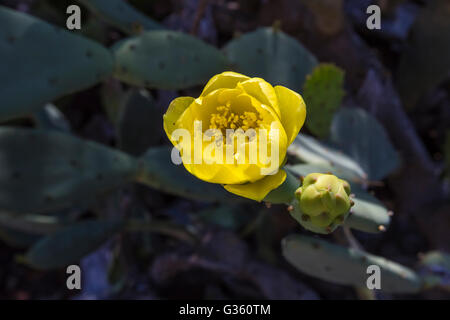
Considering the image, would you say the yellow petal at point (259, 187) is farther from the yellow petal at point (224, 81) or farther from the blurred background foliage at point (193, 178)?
the blurred background foliage at point (193, 178)

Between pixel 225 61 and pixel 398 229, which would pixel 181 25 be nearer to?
pixel 225 61

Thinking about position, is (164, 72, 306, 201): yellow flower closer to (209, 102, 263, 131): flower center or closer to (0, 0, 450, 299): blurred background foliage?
(209, 102, 263, 131): flower center

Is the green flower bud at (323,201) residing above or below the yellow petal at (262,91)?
below

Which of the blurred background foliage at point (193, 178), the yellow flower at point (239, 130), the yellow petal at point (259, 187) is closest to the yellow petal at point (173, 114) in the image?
the yellow flower at point (239, 130)

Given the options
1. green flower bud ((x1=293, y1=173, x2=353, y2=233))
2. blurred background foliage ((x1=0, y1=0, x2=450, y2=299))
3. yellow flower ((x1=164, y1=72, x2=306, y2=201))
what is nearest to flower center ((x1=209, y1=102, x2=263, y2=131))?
yellow flower ((x1=164, y1=72, x2=306, y2=201))

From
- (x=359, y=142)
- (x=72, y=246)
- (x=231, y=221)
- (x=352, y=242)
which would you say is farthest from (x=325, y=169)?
(x=72, y=246)

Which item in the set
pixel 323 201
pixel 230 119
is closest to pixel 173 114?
pixel 230 119
